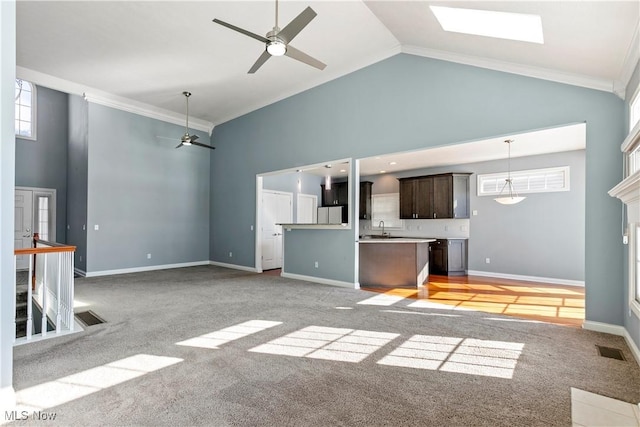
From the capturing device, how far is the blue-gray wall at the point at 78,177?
6.76m

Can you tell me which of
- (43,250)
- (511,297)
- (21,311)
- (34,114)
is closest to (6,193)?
(43,250)

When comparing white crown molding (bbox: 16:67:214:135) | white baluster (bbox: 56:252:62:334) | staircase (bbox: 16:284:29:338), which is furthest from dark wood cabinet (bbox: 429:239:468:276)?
staircase (bbox: 16:284:29:338)

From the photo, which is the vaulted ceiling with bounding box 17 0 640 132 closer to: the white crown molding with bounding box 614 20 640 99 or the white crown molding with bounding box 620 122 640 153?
the white crown molding with bounding box 614 20 640 99

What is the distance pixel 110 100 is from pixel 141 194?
2.13 meters

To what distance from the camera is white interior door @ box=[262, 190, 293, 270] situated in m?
8.03

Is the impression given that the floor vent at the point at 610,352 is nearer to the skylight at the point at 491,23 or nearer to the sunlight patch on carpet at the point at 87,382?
the skylight at the point at 491,23

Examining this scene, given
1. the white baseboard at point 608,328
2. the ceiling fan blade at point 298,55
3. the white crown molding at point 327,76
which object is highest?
the white crown molding at point 327,76

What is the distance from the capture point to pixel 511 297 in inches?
201

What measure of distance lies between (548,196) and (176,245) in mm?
8648

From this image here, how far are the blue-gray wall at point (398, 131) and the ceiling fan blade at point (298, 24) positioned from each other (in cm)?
265

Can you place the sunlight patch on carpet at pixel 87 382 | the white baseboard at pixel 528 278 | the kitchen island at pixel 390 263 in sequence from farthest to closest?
the white baseboard at pixel 528 278
the kitchen island at pixel 390 263
the sunlight patch on carpet at pixel 87 382

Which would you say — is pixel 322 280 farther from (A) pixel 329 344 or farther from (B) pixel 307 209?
(B) pixel 307 209

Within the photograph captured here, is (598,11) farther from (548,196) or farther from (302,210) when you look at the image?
(302,210)

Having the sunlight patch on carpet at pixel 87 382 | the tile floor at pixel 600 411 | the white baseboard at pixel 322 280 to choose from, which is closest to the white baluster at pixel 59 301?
the sunlight patch on carpet at pixel 87 382
